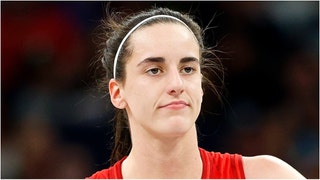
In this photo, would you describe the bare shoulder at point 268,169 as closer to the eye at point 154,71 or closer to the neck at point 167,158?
the neck at point 167,158

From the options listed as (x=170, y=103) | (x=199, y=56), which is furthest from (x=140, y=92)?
(x=199, y=56)

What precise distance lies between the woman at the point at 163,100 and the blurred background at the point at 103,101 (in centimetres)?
145

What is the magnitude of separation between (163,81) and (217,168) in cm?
52

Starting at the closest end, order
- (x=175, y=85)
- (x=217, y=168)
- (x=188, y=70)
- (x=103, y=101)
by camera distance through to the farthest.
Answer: (x=175, y=85) < (x=188, y=70) < (x=217, y=168) < (x=103, y=101)

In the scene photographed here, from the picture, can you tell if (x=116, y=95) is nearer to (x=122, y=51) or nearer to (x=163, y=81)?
(x=122, y=51)

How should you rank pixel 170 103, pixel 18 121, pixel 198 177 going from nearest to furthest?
1. pixel 170 103
2. pixel 198 177
3. pixel 18 121

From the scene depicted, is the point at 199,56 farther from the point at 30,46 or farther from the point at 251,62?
the point at 30,46

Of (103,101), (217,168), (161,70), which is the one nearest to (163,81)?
(161,70)

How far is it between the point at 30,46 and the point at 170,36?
2.41m

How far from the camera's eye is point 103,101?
13.5 feet

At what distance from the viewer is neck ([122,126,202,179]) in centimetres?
254

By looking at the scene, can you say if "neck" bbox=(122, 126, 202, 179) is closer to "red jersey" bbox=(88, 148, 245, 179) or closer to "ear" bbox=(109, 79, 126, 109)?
"red jersey" bbox=(88, 148, 245, 179)

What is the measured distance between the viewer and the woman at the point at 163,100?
241cm

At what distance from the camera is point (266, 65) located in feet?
15.0
